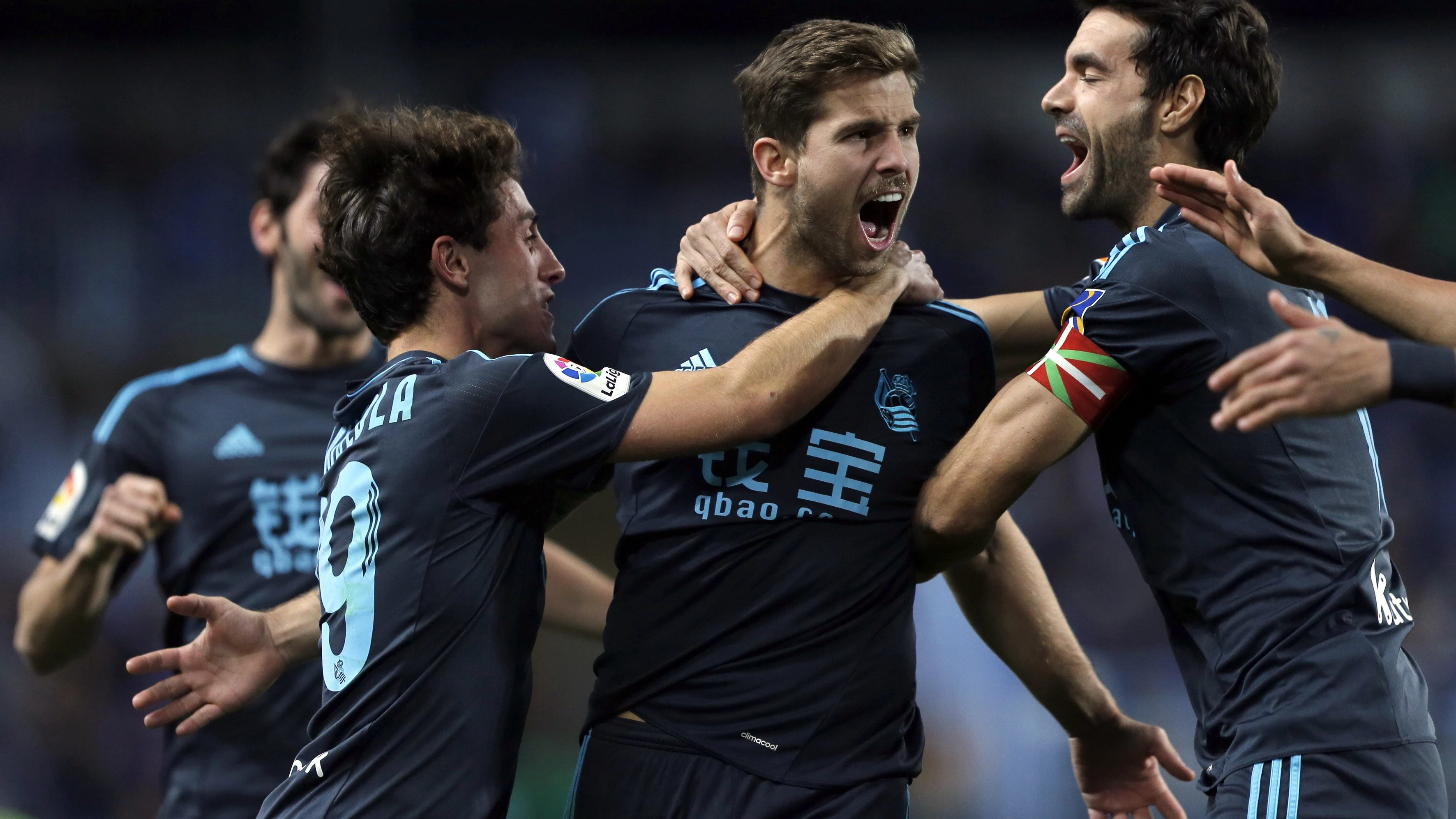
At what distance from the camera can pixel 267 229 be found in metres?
5.62

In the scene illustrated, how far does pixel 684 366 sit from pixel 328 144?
4.01 ft

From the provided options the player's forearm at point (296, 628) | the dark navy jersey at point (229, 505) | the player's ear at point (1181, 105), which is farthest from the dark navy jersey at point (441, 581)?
the player's ear at point (1181, 105)

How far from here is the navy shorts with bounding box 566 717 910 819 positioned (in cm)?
346

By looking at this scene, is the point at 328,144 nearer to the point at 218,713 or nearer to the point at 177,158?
the point at 218,713

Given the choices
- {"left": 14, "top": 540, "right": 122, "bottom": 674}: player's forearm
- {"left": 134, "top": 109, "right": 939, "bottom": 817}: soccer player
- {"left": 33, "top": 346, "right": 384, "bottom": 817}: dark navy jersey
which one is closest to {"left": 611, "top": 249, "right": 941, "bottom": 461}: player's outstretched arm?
{"left": 134, "top": 109, "right": 939, "bottom": 817}: soccer player

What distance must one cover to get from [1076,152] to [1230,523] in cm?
136

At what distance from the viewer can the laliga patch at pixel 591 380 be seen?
3.39m

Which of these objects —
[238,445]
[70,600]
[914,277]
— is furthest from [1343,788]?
[70,600]

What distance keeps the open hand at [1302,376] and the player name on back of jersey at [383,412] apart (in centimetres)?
187

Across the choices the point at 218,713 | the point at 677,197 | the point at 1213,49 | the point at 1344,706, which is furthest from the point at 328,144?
the point at 677,197

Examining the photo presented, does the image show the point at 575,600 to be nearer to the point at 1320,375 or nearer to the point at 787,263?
the point at 787,263

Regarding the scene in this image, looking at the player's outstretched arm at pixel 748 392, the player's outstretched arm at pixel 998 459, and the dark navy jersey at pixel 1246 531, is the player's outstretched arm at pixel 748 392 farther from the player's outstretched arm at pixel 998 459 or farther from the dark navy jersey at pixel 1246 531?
the dark navy jersey at pixel 1246 531

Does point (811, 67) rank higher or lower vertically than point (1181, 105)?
lower

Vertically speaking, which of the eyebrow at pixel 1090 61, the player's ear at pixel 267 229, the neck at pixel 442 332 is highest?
the eyebrow at pixel 1090 61
